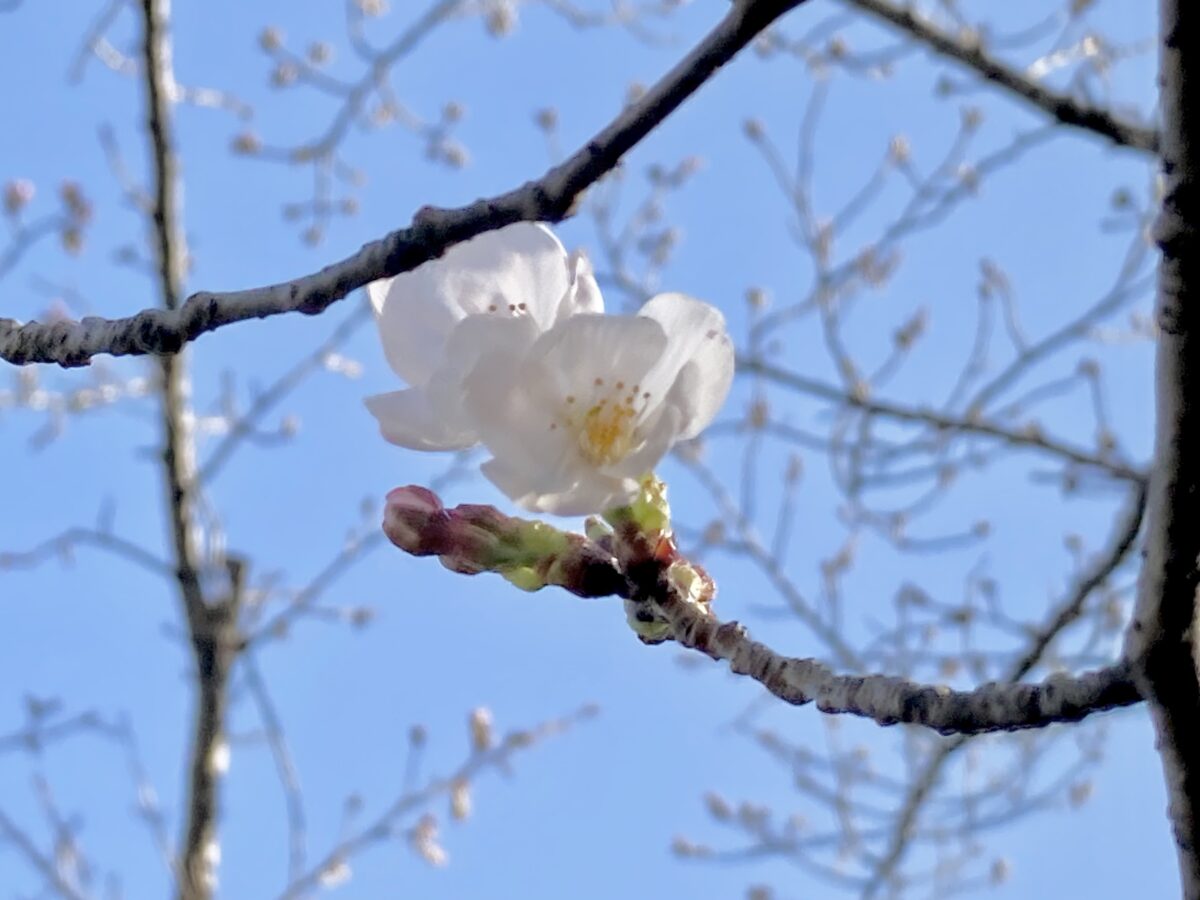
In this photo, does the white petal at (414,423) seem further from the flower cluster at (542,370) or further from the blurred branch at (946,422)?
the blurred branch at (946,422)

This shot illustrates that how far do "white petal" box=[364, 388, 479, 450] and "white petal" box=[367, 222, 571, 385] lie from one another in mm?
62

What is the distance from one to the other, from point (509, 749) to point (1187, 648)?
3345 mm

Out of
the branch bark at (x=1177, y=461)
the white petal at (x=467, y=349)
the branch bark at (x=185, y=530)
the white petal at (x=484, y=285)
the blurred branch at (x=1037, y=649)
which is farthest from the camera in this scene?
the branch bark at (x=185, y=530)

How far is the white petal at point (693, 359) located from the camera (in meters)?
1.09

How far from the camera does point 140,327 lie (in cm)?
94

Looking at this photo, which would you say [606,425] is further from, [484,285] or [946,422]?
[946,422]

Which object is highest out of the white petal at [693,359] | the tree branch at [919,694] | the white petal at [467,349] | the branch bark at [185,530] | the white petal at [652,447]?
the branch bark at [185,530]

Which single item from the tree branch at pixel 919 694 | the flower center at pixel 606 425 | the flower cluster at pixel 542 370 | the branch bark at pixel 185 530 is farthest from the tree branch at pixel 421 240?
the branch bark at pixel 185 530

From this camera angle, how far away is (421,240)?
82cm

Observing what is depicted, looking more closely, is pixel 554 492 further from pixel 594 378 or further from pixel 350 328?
pixel 350 328

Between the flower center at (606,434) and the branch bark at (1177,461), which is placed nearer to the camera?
the branch bark at (1177,461)

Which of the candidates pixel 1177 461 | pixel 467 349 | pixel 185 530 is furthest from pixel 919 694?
pixel 185 530

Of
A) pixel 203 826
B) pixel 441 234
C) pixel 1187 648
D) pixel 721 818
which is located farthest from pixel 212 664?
pixel 1187 648

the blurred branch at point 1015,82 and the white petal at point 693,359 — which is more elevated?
the blurred branch at point 1015,82
